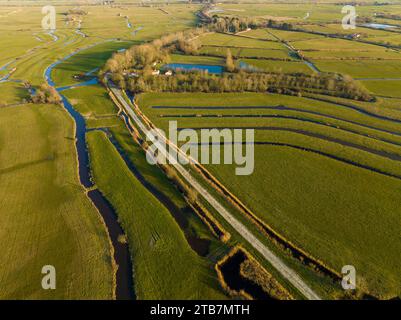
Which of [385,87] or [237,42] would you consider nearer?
[385,87]

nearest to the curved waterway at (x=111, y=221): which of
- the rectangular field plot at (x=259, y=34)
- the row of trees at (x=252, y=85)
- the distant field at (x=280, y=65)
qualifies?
the row of trees at (x=252, y=85)

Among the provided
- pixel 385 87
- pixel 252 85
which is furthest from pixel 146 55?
pixel 385 87

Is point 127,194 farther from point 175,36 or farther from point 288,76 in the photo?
point 175,36

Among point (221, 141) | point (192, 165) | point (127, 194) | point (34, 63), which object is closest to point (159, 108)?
point (221, 141)

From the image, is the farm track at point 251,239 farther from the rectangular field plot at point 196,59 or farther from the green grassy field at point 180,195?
the rectangular field plot at point 196,59

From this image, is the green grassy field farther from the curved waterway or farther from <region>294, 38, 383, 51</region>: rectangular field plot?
<region>294, 38, 383, 51</region>: rectangular field plot

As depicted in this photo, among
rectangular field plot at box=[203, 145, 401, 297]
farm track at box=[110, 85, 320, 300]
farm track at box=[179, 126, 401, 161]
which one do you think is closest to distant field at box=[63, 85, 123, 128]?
farm track at box=[179, 126, 401, 161]

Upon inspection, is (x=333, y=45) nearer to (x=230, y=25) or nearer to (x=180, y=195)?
(x=230, y=25)
